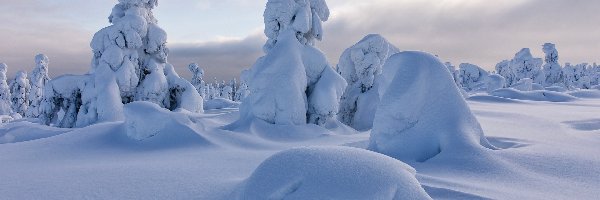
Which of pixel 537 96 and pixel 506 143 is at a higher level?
pixel 537 96

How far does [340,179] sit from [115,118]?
15441 mm

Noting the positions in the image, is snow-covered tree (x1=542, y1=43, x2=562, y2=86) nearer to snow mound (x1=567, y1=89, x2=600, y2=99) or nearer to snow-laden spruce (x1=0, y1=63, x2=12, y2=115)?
snow mound (x1=567, y1=89, x2=600, y2=99)

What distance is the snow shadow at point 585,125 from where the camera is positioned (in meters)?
11.4

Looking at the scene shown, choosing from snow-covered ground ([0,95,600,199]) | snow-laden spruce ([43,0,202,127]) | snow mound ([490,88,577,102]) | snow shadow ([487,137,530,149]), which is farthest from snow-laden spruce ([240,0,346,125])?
snow mound ([490,88,577,102])

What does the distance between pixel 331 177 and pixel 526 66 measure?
5277 cm

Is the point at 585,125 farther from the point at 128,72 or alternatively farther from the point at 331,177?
the point at 128,72

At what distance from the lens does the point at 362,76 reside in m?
15.4

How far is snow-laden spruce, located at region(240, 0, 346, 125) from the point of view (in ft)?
40.9

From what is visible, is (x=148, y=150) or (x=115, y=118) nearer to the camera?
(x=148, y=150)

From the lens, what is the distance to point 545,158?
616 cm

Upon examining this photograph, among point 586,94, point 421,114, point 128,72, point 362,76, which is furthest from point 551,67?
point 421,114

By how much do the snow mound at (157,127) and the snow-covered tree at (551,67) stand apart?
4775 cm

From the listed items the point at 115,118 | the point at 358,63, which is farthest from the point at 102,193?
the point at 115,118

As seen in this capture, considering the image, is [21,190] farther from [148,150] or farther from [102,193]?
[148,150]
